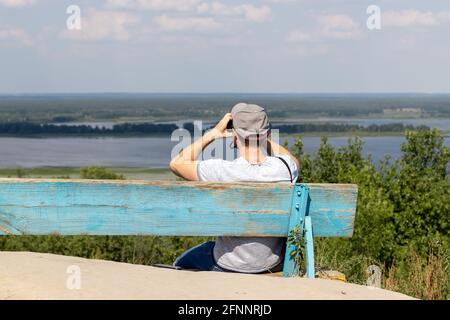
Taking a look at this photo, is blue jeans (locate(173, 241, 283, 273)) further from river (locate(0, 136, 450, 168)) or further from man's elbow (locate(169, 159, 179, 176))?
river (locate(0, 136, 450, 168))

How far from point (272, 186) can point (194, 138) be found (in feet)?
1.90

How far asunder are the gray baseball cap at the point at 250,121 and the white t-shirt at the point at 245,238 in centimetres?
13

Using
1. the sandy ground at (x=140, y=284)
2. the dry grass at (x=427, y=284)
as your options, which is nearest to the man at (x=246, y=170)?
the sandy ground at (x=140, y=284)

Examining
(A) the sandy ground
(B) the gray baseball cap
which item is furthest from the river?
(A) the sandy ground

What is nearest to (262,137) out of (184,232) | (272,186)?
(272,186)

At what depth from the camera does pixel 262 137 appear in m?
4.13

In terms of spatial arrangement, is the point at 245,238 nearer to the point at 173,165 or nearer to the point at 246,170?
the point at 246,170

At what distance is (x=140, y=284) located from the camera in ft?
11.6

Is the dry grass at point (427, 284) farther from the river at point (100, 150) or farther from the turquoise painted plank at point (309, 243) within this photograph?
the river at point (100, 150)

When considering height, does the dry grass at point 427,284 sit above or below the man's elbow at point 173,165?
below

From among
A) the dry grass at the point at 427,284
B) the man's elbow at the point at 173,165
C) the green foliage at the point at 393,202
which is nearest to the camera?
the man's elbow at the point at 173,165

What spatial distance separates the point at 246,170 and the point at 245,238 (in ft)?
1.05

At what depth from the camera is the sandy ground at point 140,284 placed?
3.40 metres

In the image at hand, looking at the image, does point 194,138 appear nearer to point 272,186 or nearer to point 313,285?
point 272,186
